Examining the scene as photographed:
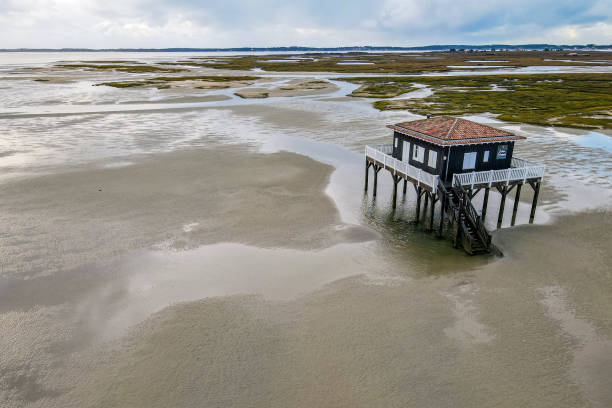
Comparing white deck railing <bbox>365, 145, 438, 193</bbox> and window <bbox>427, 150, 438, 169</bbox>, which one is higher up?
window <bbox>427, 150, 438, 169</bbox>

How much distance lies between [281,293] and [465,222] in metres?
12.8

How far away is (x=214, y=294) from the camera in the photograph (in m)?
21.0

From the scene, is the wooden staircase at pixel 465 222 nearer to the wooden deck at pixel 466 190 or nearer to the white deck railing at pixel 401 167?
the wooden deck at pixel 466 190

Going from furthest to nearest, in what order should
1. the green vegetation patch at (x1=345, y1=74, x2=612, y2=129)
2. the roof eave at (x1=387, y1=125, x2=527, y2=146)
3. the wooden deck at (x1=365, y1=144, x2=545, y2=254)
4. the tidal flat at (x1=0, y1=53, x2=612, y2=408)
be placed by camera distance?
the green vegetation patch at (x1=345, y1=74, x2=612, y2=129) → the roof eave at (x1=387, y1=125, x2=527, y2=146) → the wooden deck at (x1=365, y1=144, x2=545, y2=254) → the tidal flat at (x1=0, y1=53, x2=612, y2=408)

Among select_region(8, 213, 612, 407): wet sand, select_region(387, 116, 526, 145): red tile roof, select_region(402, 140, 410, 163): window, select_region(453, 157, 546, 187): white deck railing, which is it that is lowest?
select_region(8, 213, 612, 407): wet sand

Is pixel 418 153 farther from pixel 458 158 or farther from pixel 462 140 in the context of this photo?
pixel 462 140

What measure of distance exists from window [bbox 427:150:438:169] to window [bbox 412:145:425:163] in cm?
71

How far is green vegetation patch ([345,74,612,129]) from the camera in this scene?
224ft

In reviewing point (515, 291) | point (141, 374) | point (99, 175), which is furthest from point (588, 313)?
point (99, 175)

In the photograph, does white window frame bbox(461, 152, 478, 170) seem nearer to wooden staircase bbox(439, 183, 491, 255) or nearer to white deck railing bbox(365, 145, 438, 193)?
wooden staircase bbox(439, 183, 491, 255)

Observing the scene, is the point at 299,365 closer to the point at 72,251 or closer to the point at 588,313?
the point at 588,313

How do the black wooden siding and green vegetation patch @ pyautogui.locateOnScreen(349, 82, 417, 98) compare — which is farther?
green vegetation patch @ pyautogui.locateOnScreen(349, 82, 417, 98)

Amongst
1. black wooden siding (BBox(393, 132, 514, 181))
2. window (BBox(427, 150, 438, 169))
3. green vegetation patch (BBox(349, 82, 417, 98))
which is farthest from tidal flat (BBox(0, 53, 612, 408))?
green vegetation patch (BBox(349, 82, 417, 98))

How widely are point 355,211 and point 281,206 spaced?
5.66m
